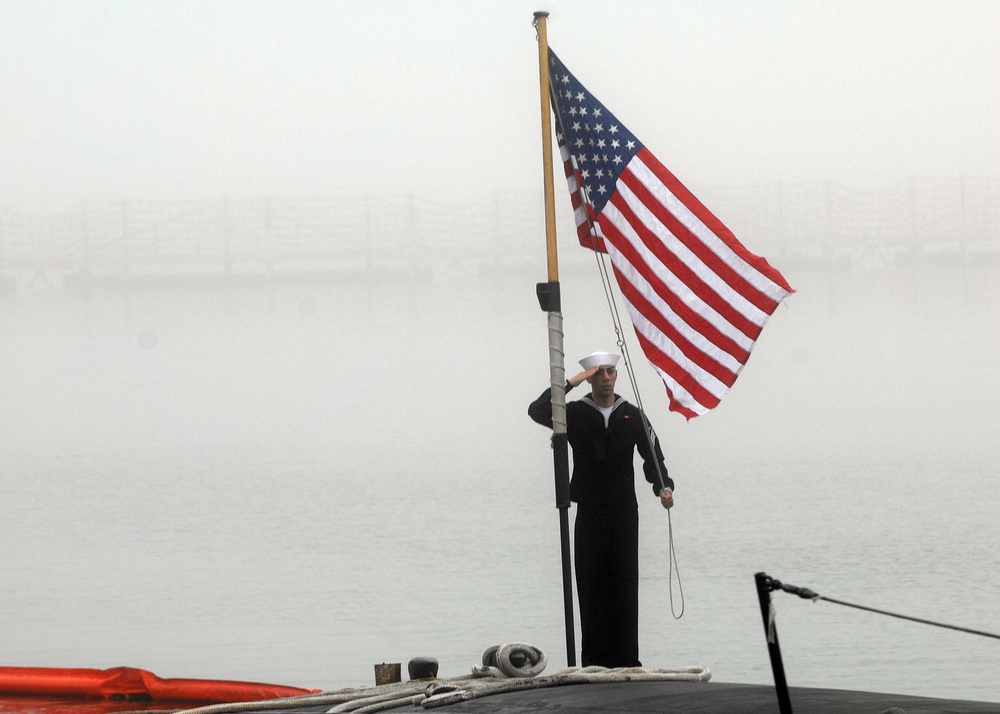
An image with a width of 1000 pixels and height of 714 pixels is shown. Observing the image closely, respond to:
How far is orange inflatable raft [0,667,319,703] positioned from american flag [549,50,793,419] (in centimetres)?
209

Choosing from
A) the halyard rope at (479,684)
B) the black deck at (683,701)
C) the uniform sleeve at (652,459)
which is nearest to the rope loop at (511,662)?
the halyard rope at (479,684)

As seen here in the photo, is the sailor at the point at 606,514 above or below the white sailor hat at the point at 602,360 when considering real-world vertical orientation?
below

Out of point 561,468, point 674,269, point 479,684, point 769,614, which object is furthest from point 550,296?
point 769,614

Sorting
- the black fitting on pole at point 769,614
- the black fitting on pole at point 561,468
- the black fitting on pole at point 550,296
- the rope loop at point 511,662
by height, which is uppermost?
the black fitting on pole at point 550,296

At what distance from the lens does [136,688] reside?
6785 millimetres

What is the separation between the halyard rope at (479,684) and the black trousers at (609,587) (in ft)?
3.30

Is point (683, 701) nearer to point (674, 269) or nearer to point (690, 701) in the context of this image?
point (690, 701)

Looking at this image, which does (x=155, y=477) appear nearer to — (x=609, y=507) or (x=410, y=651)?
(x=410, y=651)

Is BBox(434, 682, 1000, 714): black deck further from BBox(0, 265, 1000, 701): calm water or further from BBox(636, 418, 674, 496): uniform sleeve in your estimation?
BBox(0, 265, 1000, 701): calm water

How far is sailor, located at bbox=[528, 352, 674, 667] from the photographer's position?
21.6 feet

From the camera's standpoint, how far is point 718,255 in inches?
261

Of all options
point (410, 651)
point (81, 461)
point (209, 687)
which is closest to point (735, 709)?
point (209, 687)

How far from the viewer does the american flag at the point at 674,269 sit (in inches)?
259

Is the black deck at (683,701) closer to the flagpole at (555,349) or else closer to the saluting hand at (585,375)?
the flagpole at (555,349)
